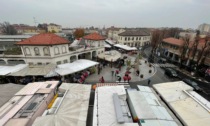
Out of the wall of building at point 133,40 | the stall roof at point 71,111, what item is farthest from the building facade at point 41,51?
the wall of building at point 133,40

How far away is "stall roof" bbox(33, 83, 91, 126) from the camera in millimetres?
8312

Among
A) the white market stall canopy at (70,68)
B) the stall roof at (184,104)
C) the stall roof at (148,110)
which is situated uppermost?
the white market stall canopy at (70,68)

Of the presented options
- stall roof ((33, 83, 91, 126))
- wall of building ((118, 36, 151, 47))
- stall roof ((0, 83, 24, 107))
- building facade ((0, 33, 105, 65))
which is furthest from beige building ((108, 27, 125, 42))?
stall roof ((0, 83, 24, 107))

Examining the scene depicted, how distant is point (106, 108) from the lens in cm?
1017

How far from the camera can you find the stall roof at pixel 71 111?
8312 millimetres

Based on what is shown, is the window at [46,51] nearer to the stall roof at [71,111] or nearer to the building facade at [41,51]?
the building facade at [41,51]

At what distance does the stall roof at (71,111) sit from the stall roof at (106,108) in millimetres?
1107

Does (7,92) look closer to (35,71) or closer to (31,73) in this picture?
(31,73)

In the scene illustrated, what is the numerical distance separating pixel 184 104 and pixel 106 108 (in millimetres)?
8222

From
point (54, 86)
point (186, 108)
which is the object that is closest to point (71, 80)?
point (54, 86)

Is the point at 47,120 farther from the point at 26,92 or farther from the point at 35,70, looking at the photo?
the point at 35,70

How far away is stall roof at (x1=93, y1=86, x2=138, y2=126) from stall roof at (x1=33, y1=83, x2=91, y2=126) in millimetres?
1107

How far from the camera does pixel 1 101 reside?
1123 cm

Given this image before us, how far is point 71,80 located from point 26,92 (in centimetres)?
746
